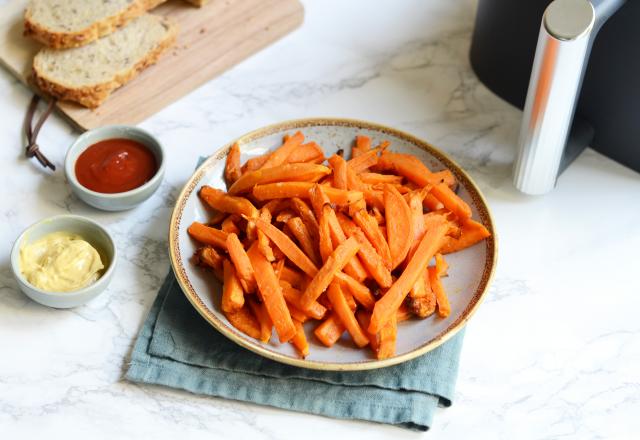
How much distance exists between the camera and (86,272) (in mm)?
2039

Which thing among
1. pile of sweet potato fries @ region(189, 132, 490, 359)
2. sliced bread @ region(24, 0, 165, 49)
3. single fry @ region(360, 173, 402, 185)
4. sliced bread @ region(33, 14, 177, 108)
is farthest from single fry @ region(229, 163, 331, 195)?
sliced bread @ region(24, 0, 165, 49)

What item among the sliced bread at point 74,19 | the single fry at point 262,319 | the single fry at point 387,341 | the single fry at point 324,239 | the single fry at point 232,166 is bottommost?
the single fry at point 262,319

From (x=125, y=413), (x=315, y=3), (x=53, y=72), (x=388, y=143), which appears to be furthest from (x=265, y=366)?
(x=315, y=3)

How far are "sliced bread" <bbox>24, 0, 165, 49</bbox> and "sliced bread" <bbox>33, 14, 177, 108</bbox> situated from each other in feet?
0.10

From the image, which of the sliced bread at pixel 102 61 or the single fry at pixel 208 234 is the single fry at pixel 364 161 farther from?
the sliced bread at pixel 102 61

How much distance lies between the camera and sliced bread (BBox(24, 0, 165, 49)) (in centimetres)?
250

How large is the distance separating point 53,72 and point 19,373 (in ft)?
3.18

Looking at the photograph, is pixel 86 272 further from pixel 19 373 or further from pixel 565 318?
pixel 565 318

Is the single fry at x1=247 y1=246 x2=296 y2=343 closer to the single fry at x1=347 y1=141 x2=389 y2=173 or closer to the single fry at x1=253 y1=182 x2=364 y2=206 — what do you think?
the single fry at x1=253 y1=182 x2=364 y2=206

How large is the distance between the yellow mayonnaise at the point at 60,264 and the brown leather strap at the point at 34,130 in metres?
0.39

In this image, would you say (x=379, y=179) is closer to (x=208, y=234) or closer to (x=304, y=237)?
(x=304, y=237)

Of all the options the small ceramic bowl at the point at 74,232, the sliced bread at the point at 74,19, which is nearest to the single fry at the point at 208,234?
the small ceramic bowl at the point at 74,232

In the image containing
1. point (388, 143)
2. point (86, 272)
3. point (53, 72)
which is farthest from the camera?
point (53, 72)

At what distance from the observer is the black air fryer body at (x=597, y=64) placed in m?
2.20
